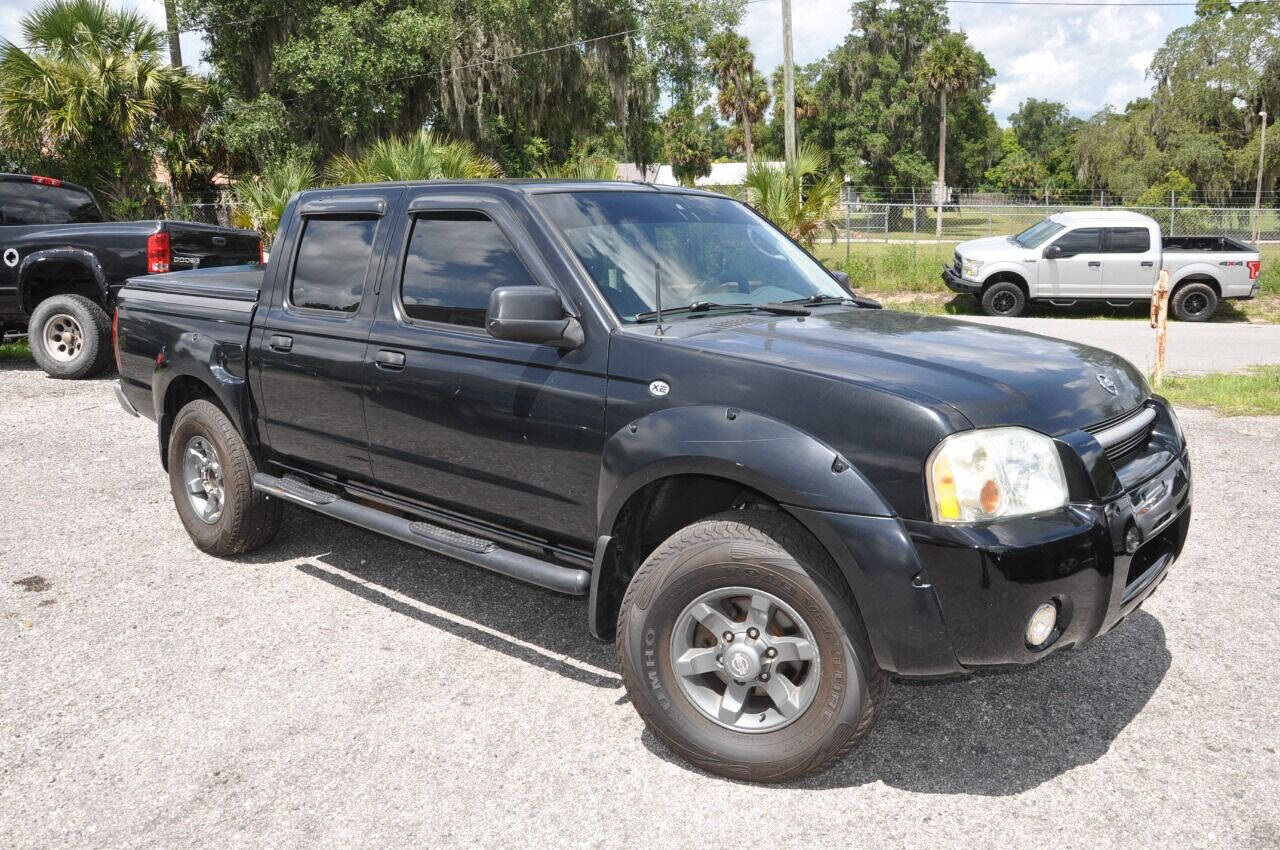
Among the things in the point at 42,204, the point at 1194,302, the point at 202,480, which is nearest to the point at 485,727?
the point at 202,480

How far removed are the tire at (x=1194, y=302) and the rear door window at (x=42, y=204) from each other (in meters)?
17.0

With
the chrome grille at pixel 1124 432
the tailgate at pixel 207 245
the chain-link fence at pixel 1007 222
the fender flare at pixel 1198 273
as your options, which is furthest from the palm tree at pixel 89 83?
the chrome grille at pixel 1124 432

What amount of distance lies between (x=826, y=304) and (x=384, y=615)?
2.42 meters

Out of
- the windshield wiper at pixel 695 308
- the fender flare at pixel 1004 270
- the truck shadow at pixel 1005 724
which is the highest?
the windshield wiper at pixel 695 308

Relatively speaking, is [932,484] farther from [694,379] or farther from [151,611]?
[151,611]

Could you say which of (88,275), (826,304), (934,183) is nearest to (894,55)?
(934,183)

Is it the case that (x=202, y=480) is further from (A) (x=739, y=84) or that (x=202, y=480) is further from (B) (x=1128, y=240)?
(A) (x=739, y=84)

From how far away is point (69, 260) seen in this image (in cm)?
1055

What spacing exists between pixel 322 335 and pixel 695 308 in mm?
1756

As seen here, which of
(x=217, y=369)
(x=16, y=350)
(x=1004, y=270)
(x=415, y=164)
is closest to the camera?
(x=217, y=369)

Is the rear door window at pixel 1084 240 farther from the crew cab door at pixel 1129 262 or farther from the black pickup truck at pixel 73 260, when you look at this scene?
the black pickup truck at pixel 73 260

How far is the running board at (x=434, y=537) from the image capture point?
3.63 m

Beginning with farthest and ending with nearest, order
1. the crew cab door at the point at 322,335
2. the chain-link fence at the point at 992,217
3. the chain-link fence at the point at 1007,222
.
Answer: the chain-link fence at the point at 1007,222
the chain-link fence at the point at 992,217
the crew cab door at the point at 322,335

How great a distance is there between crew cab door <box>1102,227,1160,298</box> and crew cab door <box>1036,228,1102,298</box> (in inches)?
5.1
